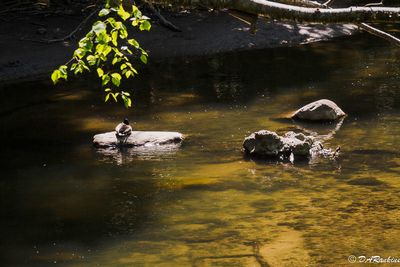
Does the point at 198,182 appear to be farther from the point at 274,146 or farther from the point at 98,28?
the point at 98,28

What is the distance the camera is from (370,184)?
1087cm

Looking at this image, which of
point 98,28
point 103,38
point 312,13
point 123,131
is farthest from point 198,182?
point 312,13

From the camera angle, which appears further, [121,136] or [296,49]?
[296,49]

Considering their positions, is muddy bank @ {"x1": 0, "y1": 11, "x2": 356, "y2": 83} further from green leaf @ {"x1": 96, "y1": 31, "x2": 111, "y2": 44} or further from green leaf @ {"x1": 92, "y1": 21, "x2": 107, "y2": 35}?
green leaf @ {"x1": 92, "y1": 21, "x2": 107, "y2": 35}

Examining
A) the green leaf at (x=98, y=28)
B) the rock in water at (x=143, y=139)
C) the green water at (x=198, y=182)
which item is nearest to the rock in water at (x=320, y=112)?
the green water at (x=198, y=182)

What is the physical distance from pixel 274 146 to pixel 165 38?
493 inches

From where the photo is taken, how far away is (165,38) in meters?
24.2

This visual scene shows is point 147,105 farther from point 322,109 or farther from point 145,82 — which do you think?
point 322,109

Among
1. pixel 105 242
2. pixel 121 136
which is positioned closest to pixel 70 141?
pixel 121 136

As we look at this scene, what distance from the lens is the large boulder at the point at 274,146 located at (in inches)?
484

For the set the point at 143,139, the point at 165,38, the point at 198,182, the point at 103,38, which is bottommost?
the point at 165,38

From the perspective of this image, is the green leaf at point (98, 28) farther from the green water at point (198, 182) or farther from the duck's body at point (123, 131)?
the duck's body at point (123, 131)

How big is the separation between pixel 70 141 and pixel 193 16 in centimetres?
1333

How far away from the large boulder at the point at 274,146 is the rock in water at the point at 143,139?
1.60 metres
